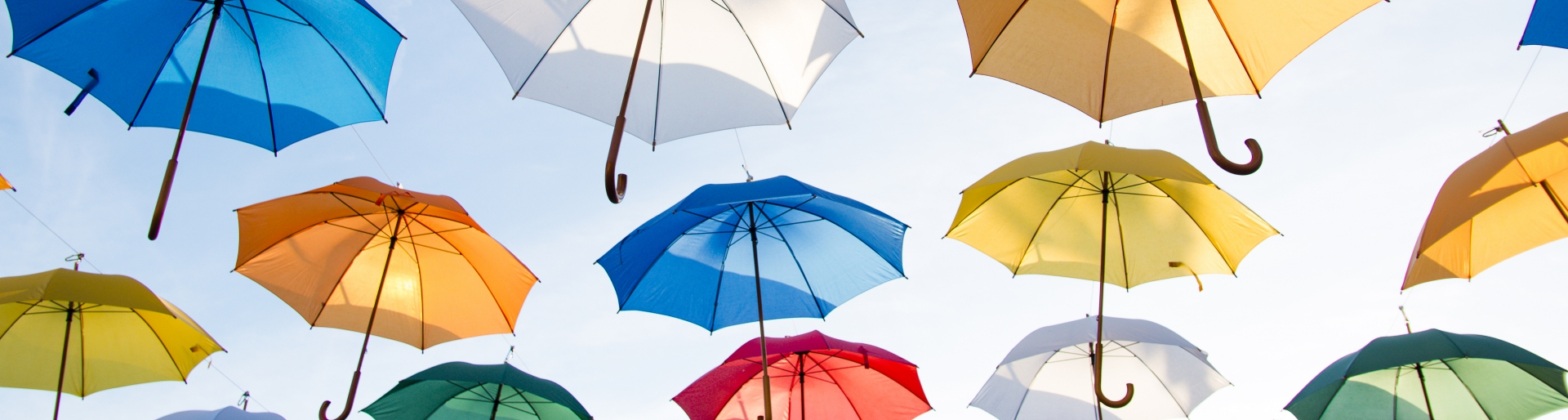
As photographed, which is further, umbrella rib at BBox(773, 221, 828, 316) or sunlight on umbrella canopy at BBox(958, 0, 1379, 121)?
umbrella rib at BBox(773, 221, 828, 316)

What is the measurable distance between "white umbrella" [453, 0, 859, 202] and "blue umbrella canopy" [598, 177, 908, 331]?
3.77 ft

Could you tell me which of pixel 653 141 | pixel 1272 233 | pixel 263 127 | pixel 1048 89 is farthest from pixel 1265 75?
pixel 263 127

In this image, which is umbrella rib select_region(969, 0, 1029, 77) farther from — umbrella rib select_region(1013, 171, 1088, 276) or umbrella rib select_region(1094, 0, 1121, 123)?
umbrella rib select_region(1013, 171, 1088, 276)

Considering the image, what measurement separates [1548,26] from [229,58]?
7724 millimetres

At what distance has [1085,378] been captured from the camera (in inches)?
332

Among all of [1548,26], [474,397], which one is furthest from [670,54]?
[1548,26]

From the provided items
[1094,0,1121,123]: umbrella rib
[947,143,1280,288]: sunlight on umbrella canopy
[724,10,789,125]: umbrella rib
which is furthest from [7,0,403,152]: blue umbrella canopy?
[1094,0,1121,123]: umbrella rib

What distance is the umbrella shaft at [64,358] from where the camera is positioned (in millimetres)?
6473

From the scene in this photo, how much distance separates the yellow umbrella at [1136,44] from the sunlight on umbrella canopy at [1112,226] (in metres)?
1.46

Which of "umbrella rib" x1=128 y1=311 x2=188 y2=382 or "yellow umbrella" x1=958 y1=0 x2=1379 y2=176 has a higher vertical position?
"yellow umbrella" x1=958 y1=0 x2=1379 y2=176

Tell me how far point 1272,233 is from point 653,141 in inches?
175

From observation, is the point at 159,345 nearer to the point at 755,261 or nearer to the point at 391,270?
the point at 391,270

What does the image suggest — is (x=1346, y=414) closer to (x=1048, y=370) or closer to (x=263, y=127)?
(x=1048, y=370)

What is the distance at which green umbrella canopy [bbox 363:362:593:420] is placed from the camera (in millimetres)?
6371
